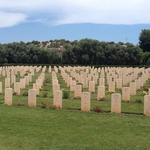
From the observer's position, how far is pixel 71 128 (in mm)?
12055

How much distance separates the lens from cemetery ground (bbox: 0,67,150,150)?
10.3 meters

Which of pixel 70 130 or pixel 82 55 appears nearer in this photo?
pixel 70 130

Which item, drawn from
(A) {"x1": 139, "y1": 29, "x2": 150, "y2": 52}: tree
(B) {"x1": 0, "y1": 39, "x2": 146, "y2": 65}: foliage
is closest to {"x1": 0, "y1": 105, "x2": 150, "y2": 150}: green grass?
(B) {"x1": 0, "y1": 39, "x2": 146, "y2": 65}: foliage

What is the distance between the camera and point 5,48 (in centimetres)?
7744

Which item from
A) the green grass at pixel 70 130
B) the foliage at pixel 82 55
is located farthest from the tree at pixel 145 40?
the green grass at pixel 70 130

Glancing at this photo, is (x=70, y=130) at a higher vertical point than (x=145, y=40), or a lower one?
lower

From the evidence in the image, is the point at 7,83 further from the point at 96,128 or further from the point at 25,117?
the point at 96,128

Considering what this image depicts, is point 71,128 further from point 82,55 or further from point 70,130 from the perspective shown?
point 82,55

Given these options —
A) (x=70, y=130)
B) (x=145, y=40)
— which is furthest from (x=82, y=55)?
(x=70, y=130)

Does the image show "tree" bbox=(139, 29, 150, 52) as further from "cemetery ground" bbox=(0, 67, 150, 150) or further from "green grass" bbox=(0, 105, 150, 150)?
"green grass" bbox=(0, 105, 150, 150)

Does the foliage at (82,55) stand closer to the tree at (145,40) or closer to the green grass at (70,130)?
the tree at (145,40)

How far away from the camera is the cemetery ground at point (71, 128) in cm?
1027

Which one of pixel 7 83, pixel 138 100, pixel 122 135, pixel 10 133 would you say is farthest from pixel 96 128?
pixel 7 83

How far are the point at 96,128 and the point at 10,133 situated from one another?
2018mm
